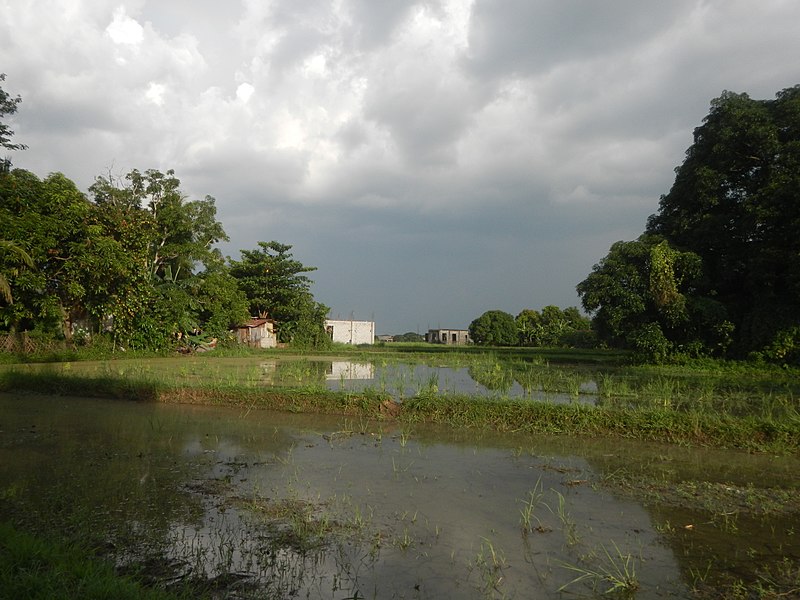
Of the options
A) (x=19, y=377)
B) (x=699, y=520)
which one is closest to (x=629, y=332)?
(x=699, y=520)

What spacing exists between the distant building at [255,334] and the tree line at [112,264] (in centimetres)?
98

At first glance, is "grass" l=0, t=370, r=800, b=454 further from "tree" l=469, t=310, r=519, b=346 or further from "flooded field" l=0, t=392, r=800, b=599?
"tree" l=469, t=310, r=519, b=346

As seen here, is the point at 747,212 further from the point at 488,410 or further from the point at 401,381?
the point at 488,410

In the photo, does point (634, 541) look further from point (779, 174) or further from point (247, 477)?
point (779, 174)

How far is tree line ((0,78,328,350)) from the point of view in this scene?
15.6 m

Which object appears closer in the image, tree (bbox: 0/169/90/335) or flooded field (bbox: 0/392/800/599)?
flooded field (bbox: 0/392/800/599)

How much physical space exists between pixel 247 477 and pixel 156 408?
4709 millimetres

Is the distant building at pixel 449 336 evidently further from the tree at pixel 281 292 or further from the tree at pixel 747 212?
the tree at pixel 747 212

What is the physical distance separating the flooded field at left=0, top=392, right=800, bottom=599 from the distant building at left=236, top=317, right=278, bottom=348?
20.7 meters

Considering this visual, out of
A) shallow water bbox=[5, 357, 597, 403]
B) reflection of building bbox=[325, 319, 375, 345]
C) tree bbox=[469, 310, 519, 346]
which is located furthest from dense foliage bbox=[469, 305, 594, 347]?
shallow water bbox=[5, 357, 597, 403]

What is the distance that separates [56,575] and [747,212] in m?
18.9

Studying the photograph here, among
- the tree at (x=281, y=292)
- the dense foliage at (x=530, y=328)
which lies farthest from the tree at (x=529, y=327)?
the tree at (x=281, y=292)

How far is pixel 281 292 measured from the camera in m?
29.0

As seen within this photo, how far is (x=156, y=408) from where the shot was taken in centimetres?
915
